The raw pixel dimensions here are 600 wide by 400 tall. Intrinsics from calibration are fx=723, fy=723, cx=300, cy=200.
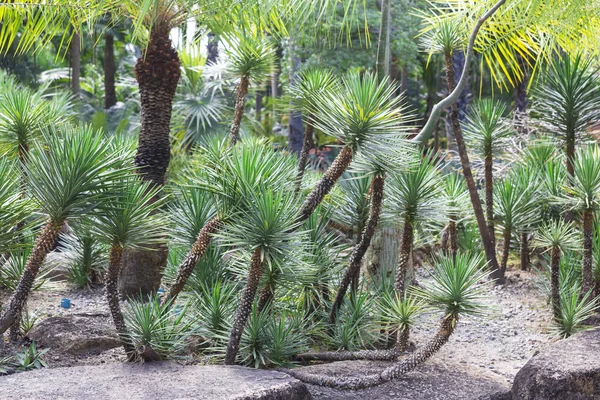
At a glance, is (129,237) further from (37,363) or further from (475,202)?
(475,202)

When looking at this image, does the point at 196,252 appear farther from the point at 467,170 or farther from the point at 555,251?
the point at 467,170

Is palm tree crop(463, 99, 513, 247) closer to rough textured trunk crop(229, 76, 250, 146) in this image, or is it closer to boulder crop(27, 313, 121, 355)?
rough textured trunk crop(229, 76, 250, 146)

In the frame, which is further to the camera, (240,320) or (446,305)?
(446,305)

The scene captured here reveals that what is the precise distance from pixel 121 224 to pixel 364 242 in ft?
6.60

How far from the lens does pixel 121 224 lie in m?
4.77

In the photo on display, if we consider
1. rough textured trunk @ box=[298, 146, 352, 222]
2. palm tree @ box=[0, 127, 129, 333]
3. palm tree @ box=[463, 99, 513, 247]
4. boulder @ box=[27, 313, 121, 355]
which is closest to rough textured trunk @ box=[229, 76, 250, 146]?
rough textured trunk @ box=[298, 146, 352, 222]

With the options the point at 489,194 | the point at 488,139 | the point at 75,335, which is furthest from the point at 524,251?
the point at 75,335

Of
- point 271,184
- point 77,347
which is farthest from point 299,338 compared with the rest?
point 77,347

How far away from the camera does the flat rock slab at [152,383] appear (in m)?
4.12

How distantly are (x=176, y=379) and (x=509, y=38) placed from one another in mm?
6085

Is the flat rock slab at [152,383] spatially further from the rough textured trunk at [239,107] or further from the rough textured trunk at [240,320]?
the rough textured trunk at [239,107]

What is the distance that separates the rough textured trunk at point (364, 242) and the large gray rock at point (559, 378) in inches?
60.7

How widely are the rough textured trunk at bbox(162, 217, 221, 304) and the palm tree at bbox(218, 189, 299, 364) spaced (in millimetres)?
200

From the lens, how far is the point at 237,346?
5.06 metres
